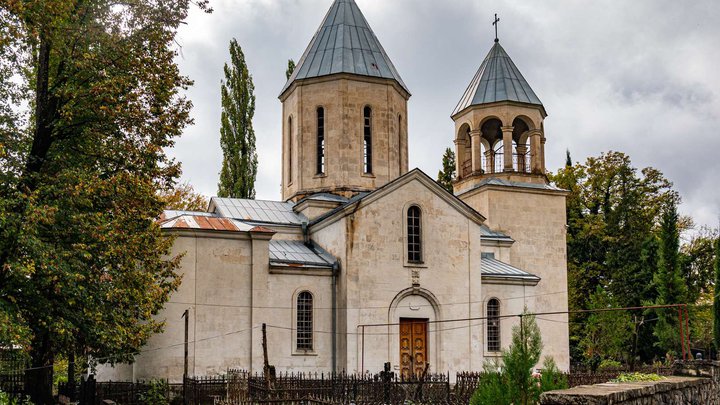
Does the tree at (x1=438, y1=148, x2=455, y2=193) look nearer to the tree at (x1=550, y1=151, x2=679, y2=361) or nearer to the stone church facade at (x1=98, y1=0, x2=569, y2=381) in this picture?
the tree at (x1=550, y1=151, x2=679, y2=361)

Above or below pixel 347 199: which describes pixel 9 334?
below

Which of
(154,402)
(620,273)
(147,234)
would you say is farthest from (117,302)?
(620,273)

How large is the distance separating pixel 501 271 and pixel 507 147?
510cm

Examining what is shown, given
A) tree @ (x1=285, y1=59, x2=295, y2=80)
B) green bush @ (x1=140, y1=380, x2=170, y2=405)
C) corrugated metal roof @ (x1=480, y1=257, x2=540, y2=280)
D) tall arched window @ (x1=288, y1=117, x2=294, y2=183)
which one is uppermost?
tree @ (x1=285, y1=59, x2=295, y2=80)

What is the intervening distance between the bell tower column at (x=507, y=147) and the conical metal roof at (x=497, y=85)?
1.15m

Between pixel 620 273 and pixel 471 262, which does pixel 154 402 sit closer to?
pixel 471 262

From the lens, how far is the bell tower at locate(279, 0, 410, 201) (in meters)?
24.8

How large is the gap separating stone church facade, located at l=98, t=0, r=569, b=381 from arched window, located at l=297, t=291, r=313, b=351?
0.14ft

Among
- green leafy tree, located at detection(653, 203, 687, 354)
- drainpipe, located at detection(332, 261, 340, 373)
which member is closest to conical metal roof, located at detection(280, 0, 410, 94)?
drainpipe, located at detection(332, 261, 340, 373)

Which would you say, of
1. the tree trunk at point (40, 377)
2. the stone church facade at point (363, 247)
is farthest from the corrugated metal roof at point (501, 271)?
the tree trunk at point (40, 377)

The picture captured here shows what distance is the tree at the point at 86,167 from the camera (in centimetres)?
1381

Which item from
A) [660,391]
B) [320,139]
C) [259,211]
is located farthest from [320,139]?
[660,391]

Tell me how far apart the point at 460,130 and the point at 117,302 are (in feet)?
55.9

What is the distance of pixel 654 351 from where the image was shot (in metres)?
36.8
